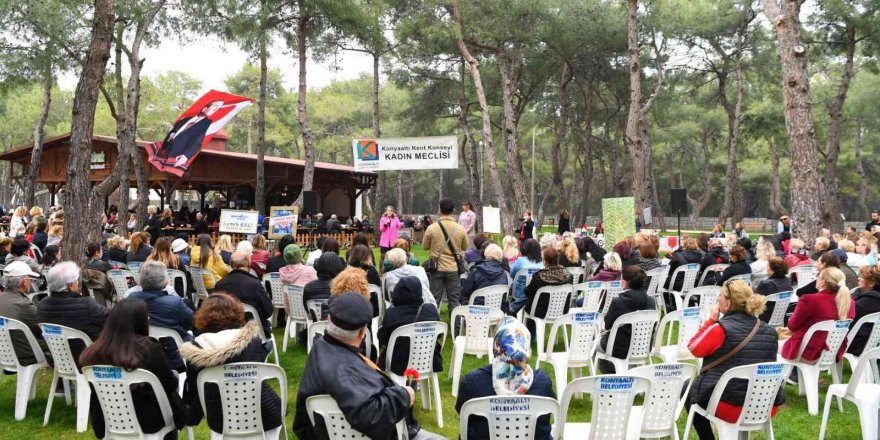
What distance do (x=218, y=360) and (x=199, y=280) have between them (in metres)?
4.35

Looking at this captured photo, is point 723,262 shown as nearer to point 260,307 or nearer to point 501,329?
point 260,307

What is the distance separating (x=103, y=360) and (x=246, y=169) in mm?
19651

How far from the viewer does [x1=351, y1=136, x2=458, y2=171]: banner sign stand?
45.2 ft

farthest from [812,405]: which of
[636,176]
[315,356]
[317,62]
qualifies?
[317,62]

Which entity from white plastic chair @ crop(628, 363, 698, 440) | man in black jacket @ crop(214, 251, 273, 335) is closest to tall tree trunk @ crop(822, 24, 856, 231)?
white plastic chair @ crop(628, 363, 698, 440)

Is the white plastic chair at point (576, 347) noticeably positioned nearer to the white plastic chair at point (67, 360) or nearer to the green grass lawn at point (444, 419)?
the green grass lawn at point (444, 419)

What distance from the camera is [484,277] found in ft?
22.2

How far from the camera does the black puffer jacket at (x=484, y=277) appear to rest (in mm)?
6746

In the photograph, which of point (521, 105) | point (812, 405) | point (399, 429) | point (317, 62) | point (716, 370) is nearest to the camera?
point (399, 429)

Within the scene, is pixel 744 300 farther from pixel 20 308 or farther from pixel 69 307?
pixel 20 308

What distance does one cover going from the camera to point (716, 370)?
3717 mm

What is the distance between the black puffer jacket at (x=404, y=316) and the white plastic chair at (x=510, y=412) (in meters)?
1.78

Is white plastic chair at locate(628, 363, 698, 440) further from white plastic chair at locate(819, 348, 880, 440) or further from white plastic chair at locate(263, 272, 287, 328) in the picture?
white plastic chair at locate(263, 272, 287, 328)

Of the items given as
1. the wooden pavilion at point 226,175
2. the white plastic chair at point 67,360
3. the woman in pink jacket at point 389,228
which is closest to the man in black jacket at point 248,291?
the white plastic chair at point 67,360
